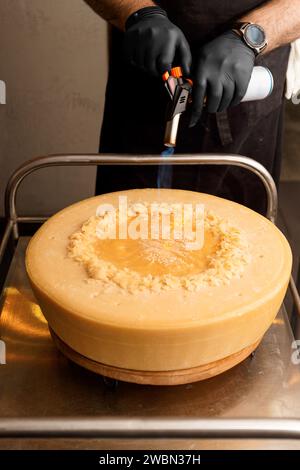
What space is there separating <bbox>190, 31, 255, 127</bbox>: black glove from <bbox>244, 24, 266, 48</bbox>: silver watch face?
0.04 metres

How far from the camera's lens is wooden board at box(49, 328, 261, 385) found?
784mm

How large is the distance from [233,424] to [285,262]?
317mm

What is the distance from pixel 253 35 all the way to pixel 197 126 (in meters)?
0.26

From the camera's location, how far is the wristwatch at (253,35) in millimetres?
1159

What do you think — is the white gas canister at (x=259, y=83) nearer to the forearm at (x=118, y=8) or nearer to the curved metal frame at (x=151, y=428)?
the forearm at (x=118, y=8)

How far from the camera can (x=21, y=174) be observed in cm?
110

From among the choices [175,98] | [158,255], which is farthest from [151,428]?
[175,98]

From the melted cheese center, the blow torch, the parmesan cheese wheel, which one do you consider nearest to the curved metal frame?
the parmesan cheese wheel

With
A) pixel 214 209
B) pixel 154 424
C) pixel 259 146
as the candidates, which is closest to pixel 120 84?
pixel 259 146

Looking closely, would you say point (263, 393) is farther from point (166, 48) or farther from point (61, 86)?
point (61, 86)

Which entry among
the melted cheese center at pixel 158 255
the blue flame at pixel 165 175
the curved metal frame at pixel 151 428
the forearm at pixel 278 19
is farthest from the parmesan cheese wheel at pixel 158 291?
the forearm at pixel 278 19

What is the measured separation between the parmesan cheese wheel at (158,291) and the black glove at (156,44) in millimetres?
360

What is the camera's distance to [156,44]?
107cm

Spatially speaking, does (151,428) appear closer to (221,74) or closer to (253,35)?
(221,74)
